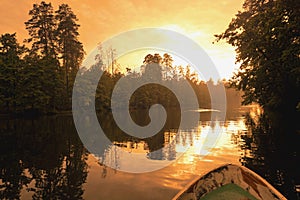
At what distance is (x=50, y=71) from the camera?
43406 mm

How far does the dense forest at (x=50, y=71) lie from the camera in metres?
39.8

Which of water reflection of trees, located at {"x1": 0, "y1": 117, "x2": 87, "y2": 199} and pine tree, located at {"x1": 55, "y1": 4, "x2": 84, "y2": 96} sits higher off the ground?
pine tree, located at {"x1": 55, "y1": 4, "x2": 84, "y2": 96}

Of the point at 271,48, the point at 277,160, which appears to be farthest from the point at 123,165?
the point at 271,48

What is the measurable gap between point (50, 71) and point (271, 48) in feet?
119

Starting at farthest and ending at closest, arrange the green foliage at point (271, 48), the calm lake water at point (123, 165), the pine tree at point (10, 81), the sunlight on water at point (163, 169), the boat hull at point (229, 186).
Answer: the pine tree at point (10, 81) < the green foliage at point (271, 48) < the sunlight on water at point (163, 169) < the calm lake water at point (123, 165) < the boat hull at point (229, 186)

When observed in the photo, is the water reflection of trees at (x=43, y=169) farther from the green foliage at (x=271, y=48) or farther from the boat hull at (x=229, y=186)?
the green foliage at (x=271, y=48)

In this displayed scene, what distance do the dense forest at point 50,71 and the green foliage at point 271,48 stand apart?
849 cm

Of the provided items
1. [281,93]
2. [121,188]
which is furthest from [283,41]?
[121,188]

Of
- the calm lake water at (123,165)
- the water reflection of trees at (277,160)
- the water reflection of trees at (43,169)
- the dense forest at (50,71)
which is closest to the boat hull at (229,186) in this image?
the calm lake water at (123,165)

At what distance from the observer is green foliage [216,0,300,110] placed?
14.8 meters

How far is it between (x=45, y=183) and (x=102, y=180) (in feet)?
6.48

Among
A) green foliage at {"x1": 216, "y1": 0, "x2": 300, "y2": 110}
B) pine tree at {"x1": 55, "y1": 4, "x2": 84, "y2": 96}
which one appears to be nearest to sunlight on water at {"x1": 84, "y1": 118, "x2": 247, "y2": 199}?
green foliage at {"x1": 216, "y1": 0, "x2": 300, "y2": 110}

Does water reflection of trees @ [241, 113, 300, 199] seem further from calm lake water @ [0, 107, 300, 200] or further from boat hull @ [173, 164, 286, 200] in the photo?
boat hull @ [173, 164, 286, 200]

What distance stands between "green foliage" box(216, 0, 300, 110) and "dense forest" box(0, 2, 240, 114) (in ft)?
27.9
